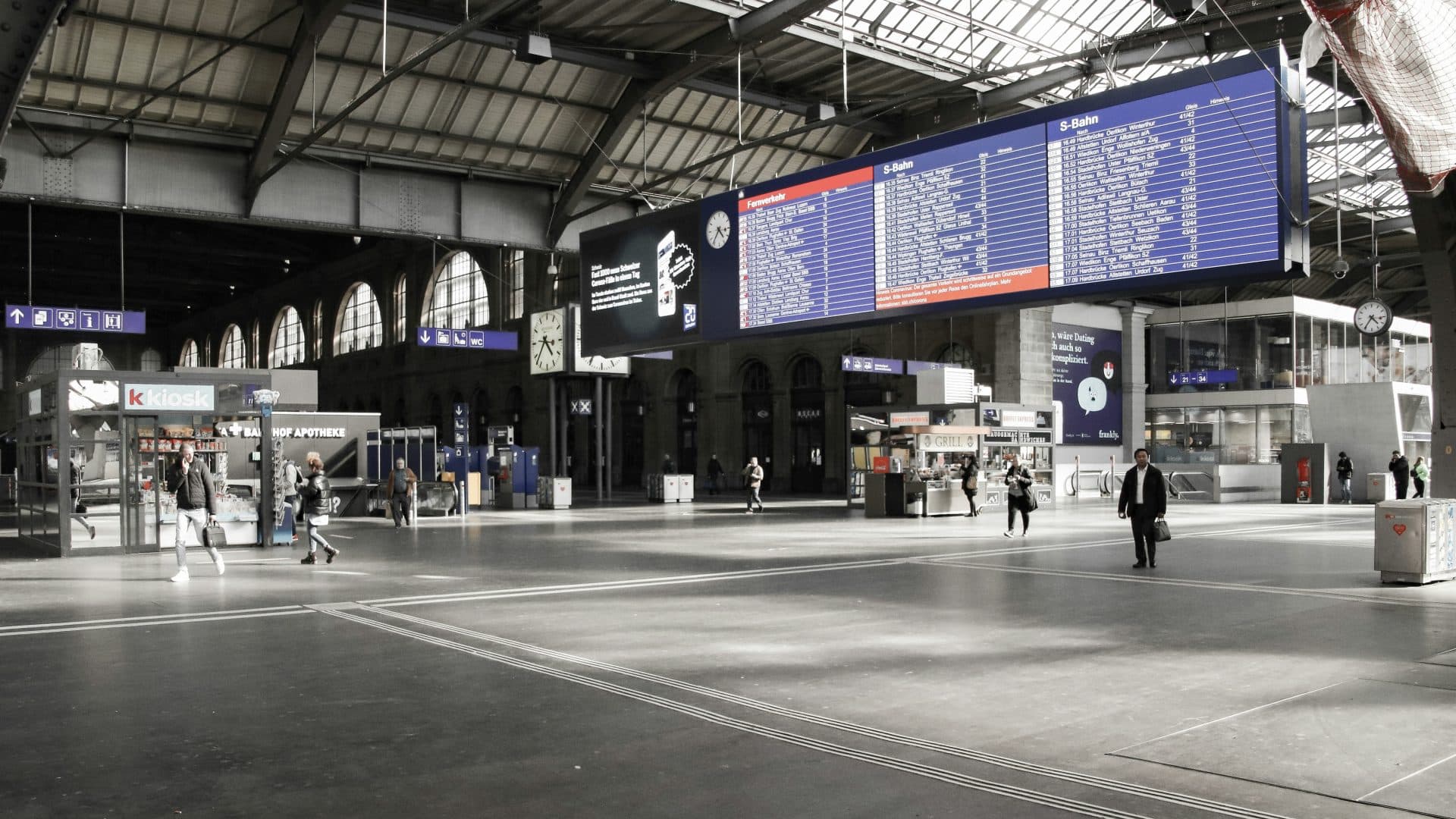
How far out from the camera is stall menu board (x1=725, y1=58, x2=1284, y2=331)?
39.0ft

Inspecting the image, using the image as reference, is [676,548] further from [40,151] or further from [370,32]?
[40,151]

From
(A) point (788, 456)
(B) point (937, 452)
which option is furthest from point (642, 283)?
(A) point (788, 456)

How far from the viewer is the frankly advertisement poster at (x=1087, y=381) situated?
39.1m

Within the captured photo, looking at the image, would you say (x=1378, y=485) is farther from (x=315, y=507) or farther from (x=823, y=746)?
(x=823, y=746)

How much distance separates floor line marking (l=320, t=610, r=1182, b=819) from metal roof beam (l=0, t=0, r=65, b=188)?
7.90m

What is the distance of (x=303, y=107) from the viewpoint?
2398 centimetres

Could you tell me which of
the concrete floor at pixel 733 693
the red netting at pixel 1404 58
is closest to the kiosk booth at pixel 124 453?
the concrete floor at pixel 733 693

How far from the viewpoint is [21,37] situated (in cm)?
1170

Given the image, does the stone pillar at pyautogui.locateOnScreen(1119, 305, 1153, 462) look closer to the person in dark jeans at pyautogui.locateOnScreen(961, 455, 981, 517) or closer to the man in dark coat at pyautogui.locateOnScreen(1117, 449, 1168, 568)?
the person in dark jeans at pyautogui.locateOnScreen(961, 455, 981, 517)

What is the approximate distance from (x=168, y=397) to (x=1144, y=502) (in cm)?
1514

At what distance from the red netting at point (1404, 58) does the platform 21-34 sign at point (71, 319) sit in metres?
22.7

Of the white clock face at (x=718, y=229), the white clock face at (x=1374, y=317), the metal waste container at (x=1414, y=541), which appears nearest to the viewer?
the metal waste container at (x=1414, y=541)

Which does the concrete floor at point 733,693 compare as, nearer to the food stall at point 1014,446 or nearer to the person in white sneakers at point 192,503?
the person in white sneakers at point 192,503

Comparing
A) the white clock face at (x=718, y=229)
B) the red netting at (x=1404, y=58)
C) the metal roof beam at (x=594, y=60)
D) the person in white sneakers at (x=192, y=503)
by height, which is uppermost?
the metal roof beam at (x=594, y=60)
